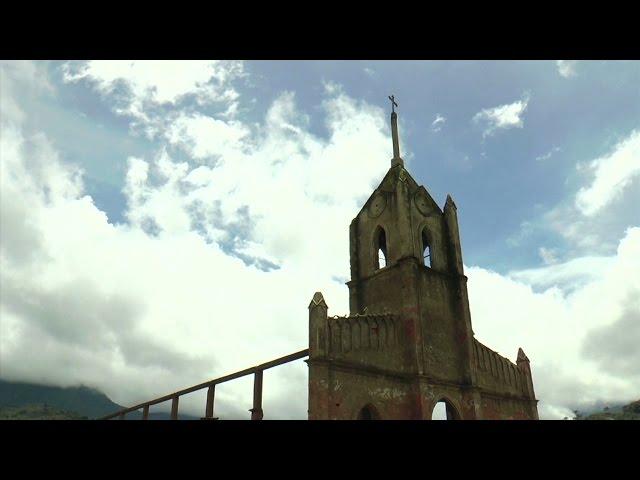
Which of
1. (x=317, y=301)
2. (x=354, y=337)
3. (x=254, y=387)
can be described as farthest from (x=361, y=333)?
(x=254, y=387)

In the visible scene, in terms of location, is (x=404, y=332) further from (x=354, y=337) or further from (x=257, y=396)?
(x=257, y=396)

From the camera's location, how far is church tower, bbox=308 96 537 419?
58.0 ft

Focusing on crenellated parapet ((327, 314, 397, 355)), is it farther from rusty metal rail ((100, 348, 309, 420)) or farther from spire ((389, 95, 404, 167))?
spire ((389, 95, 404, 167))

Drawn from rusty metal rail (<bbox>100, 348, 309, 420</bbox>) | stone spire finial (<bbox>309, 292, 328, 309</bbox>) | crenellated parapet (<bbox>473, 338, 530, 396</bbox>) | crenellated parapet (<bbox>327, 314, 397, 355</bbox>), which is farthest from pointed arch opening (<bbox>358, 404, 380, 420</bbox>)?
crenellated parapet (<bbox>473, 338, 530, 396</bbox>)

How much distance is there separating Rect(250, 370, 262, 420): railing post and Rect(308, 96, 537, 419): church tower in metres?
2.86

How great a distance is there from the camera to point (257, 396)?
60.8 feet

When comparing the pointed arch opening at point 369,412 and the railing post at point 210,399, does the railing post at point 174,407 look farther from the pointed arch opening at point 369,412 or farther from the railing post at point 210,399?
the pointed arch opening at point 369,412

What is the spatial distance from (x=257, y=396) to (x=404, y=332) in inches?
257

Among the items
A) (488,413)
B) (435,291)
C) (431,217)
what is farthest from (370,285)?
(488,413)

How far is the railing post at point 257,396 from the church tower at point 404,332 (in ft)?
9.38
